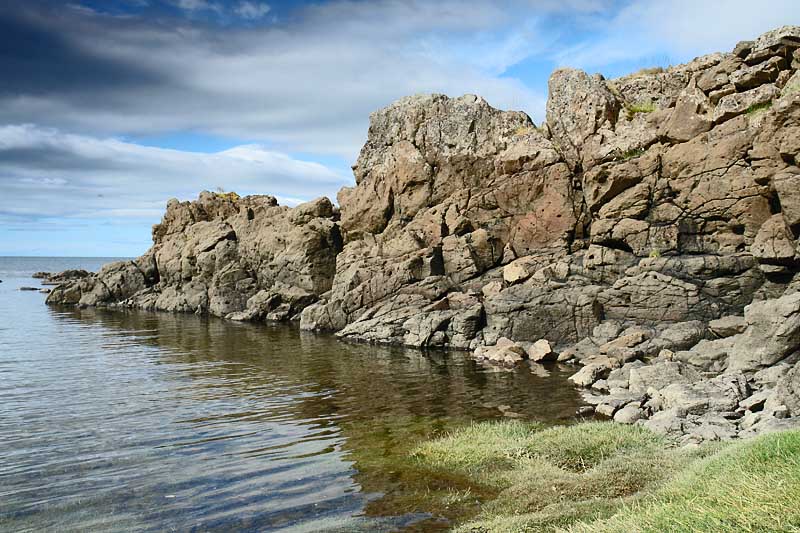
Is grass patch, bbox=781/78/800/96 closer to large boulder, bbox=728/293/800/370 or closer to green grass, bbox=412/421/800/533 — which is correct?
large boulder, bbox=728/293/800/370

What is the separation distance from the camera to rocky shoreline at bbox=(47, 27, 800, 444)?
26547 mm

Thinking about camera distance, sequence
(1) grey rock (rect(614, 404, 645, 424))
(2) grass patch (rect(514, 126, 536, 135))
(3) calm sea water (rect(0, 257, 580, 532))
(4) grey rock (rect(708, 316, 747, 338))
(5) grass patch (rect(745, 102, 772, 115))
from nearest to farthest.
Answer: (3) calm sea water (rect(0, 257, 580, 532)) → (1) grey rock (rect(614, 404, 645, 424)) → (4) grey rock (rect(708, 316, 747, 338)) → (5) grass patch (rect(745, 102, 772, 115)) → (2) grass patch (rect(514, 126, 536, 135))

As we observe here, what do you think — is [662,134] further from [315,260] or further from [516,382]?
[315,260]

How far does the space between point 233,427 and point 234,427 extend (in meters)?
0.04

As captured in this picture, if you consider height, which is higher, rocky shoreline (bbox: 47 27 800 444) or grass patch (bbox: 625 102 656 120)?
grass patch (bbox: 625 102 656 120)

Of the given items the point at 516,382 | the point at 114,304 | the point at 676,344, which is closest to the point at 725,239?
the point at 676,344

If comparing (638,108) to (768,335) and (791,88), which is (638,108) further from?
(768,335)

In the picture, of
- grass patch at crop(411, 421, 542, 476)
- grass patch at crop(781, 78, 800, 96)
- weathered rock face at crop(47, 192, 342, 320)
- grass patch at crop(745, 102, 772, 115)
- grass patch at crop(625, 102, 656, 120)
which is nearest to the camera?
grass patch at crop(411, 421, 542, 476)

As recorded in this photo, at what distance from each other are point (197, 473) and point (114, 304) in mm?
68538

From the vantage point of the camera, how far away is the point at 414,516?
14273 mm

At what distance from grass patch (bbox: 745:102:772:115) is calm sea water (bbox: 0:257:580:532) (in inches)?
781

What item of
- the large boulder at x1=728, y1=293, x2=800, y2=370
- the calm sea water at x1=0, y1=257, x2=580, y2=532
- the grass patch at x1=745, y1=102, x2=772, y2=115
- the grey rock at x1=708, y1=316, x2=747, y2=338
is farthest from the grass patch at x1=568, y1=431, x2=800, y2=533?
the grass patch at x1=745, y1=102, x2=772, y2=115

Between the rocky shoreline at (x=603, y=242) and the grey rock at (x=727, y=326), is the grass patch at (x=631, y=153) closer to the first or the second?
the rocky shoreline at (x=603, y=242)

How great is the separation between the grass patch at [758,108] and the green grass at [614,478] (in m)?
25.7
